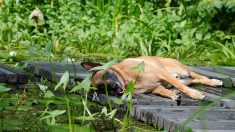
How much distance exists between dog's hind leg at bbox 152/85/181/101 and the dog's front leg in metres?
0.10

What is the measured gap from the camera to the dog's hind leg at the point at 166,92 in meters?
4.01

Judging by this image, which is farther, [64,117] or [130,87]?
[64,117]

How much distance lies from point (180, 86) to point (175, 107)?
2.38 ft

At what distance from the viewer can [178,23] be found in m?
9.46

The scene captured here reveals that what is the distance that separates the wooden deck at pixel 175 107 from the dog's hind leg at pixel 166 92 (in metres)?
0.05

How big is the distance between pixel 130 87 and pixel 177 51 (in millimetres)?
5801

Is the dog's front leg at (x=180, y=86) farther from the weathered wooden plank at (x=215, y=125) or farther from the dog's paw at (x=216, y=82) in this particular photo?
the weathered wooden plank at (x=215, y=125)

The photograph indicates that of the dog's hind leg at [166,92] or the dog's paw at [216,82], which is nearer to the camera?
the dog's hind leg at [166,92]

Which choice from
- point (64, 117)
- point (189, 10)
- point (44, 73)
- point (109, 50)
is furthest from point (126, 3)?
point (64, 117)

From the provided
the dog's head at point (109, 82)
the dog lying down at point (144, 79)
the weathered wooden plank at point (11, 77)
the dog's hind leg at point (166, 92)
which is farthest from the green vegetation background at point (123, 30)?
the dog's head at point (109, 82)

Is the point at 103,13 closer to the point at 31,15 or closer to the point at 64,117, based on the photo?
the point at 31,15

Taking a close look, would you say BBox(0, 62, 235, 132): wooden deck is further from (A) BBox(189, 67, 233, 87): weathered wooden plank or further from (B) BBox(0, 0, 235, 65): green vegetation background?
(B) BBox(0, 0, 235, 65): green vegetation background

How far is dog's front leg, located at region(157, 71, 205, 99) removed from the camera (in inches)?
163

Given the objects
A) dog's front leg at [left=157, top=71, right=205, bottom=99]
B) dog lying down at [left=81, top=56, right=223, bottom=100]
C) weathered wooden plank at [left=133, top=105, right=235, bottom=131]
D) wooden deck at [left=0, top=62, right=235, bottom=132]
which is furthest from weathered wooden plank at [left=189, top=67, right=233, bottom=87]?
weathered wooden plank at [left=133, top=105, right=235, bottom=131]
